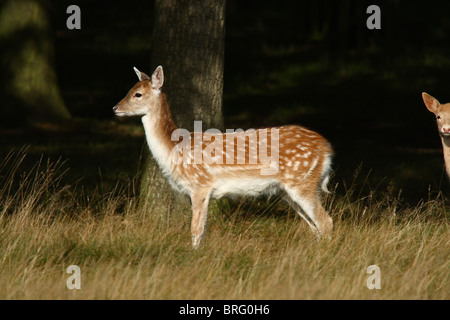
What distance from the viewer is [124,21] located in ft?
74.2

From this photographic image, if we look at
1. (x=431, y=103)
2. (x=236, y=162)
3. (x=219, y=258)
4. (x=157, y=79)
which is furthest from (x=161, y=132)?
(x=431, y=103)

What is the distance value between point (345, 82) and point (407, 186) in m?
6.93

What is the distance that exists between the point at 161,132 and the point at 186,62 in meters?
0.84

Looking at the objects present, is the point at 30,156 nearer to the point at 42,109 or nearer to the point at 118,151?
the point at 118,151

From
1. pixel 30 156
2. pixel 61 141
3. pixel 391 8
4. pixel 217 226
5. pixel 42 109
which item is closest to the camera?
pixel 217 226

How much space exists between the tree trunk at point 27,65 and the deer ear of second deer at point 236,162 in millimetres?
6946

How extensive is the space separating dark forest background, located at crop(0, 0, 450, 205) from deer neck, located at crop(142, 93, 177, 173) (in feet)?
6.56

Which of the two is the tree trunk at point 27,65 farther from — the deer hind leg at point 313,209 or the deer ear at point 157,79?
the deer hind leg at point 313,209

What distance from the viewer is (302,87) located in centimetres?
1619

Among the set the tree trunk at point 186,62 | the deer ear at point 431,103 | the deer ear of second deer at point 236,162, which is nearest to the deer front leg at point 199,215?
the deer ear of second deer at point 236,162

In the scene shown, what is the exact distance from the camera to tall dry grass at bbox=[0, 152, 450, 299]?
511cm

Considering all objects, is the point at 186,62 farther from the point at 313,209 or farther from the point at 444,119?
the point at 444,119

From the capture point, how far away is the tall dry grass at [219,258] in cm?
511

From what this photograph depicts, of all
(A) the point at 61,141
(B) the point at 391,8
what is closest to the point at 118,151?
(A) the point at 61,141
